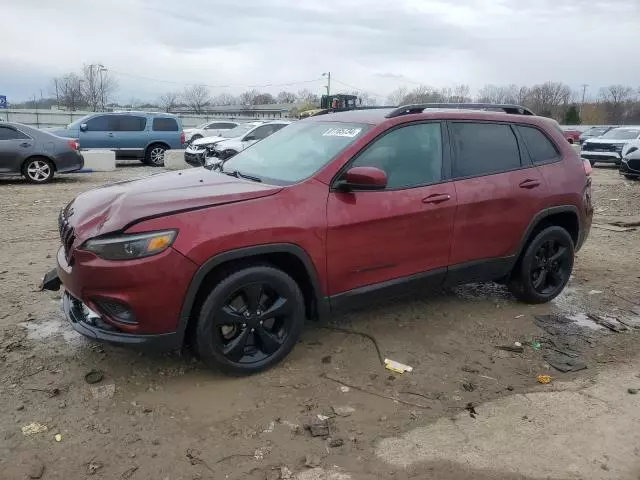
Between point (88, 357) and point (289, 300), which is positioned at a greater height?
point (289, 300)

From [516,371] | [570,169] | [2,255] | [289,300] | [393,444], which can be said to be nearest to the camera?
→ [393,444]

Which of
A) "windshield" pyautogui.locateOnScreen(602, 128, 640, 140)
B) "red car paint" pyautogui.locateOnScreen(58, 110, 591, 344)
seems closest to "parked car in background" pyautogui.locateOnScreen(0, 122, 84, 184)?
"red car paint" pyautogui.locateOnScreen(58, 110, 591, 344)

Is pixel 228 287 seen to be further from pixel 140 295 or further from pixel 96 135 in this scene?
pixel 96 135

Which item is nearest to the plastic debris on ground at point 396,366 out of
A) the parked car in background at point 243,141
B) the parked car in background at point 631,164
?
the parked car in background at point 243,141

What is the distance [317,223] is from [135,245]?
1135mm

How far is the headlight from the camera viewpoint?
314 cm

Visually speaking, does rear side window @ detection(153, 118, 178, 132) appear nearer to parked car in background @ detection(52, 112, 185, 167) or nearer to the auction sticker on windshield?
parked car in background @ detection(52, 112, 185, 167)

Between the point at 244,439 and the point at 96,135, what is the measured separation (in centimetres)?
1605

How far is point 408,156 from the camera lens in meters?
4.18

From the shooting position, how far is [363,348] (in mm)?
4117

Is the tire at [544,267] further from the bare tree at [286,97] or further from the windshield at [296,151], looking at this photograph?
the bare tree at [286,97]

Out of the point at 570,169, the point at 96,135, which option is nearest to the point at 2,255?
the point at 570,169

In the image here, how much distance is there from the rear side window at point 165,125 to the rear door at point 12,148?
5687 mm

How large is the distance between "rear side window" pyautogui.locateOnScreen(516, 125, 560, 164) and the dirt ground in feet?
4.45
